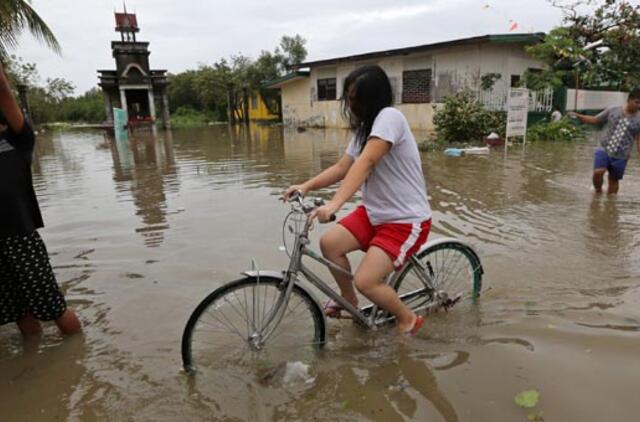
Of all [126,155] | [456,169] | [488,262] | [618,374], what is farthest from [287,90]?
[618,374]

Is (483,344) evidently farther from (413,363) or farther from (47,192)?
(47,192)

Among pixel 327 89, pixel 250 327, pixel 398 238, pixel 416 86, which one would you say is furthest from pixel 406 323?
pixel 327 89

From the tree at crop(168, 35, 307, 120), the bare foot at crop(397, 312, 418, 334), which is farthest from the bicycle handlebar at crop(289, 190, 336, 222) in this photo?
the tree at crop(168, 35, 307, 120)

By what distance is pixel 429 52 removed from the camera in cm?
2089

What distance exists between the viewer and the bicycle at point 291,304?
2631 millimetres

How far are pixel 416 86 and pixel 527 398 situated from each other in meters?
21.0

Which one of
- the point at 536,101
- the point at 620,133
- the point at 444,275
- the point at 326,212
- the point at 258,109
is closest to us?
the point at 326,212

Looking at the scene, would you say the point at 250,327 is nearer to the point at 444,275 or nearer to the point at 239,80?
the point at 444,275

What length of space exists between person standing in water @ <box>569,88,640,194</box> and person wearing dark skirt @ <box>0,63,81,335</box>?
6828mm

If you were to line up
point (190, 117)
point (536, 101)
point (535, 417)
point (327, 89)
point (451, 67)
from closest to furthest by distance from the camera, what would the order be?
point (535, 417) < point (536, 101) < point (451, 67) < point (327, 89) < point (190, 117)

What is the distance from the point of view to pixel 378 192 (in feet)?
9.14

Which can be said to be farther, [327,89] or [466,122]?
[327,89]

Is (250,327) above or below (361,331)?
above

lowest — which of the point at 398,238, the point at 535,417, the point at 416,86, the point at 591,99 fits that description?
the point at 535,417
